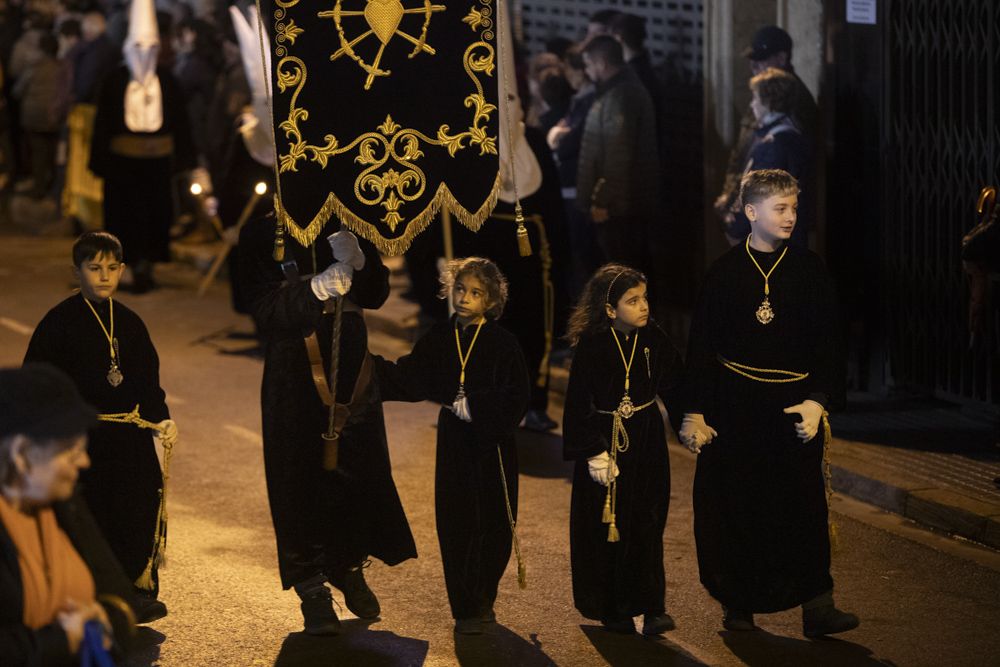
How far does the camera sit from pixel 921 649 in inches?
286

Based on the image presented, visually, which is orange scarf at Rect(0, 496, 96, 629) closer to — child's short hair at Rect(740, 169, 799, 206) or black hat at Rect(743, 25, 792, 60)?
child's short hair at Rect(740, 169, 799, 206)

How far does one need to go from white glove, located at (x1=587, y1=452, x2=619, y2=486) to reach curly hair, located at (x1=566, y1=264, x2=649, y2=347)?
1.67 feet

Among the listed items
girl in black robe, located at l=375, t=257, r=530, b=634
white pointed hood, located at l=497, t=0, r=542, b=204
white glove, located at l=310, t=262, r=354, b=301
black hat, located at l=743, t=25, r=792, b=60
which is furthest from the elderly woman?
black hat, located at l=743, t=25, r=792, b=60

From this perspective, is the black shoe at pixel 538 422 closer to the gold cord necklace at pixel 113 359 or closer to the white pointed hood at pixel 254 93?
the white pointed hood at pixel 254 93

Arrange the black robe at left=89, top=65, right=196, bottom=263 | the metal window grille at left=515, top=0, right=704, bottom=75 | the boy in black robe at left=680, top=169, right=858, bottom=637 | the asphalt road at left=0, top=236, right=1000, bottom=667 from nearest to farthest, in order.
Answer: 1. the asphalt road at left=0, top=236, right=1000, bottom=667
2. the boy in black robe at left=680, top=169, right=858, bottom=637
3. the metal window grille at left=515, top=0, right=704, bottom=75
4. the black robe at left=89, top=65, right=196, bottom=263

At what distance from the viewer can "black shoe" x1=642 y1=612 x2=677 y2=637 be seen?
743 cm

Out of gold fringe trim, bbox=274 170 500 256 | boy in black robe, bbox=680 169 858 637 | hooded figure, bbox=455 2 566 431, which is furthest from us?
hooded figure, bbox=455 2 566 431

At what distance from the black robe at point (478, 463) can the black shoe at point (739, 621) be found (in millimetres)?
905

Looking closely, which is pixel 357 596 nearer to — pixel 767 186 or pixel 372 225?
pixel 372 225

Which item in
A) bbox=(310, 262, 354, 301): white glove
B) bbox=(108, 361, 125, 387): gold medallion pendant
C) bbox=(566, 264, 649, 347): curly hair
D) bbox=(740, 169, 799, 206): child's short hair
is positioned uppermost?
bbox=(740, 169, 799, 206): child's short hair

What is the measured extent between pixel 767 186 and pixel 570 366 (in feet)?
7.58

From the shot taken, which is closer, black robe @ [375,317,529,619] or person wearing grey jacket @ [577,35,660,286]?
black robe @ [375,317,529,619]

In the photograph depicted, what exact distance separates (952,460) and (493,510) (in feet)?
11.3

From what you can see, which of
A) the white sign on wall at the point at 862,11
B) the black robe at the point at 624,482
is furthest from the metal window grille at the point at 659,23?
the black robe at the point at 624,482
